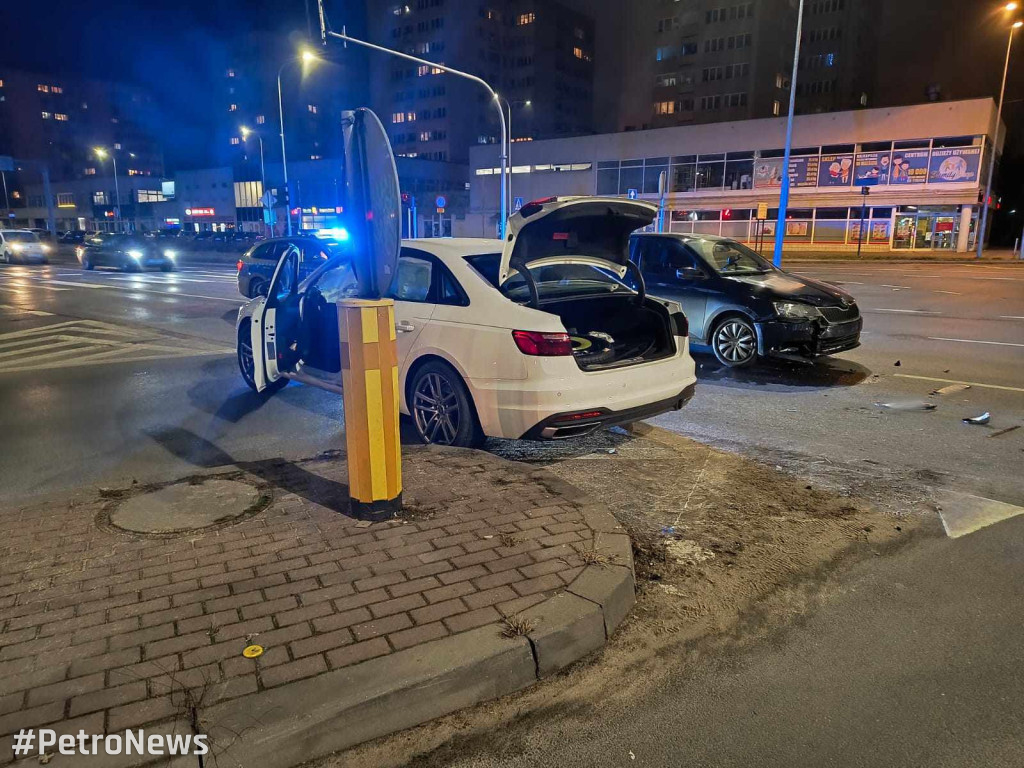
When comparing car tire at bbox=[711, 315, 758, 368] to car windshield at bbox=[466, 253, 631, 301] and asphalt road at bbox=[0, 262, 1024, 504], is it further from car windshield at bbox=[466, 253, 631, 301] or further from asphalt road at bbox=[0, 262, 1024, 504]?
car windshield at bbox=[466, 253, 631, 301]

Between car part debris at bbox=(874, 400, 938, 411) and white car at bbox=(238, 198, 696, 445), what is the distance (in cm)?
293

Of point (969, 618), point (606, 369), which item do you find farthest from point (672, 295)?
point (969, 618)

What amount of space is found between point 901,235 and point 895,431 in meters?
46.7

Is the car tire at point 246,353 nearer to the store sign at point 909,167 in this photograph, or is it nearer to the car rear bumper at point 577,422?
the car rear bumper at point 577,422

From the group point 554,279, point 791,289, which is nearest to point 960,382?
point 791,289

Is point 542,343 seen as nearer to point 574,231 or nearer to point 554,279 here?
point 574,231

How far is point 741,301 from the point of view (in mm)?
9094

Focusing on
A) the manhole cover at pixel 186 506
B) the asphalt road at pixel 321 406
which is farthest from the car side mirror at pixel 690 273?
the manhole cover at pixel 186 506

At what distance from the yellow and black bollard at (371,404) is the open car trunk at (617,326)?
211 cm

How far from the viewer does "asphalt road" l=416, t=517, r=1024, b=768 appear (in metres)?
2.51

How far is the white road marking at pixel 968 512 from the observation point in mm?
4453

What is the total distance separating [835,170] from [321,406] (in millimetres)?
49823

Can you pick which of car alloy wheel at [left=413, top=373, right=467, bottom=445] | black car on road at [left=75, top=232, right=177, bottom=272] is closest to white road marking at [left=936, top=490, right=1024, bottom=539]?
car alloy wheel at [left=413, top=373, right=467, bottom=445]

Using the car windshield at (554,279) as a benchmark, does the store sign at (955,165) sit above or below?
above
